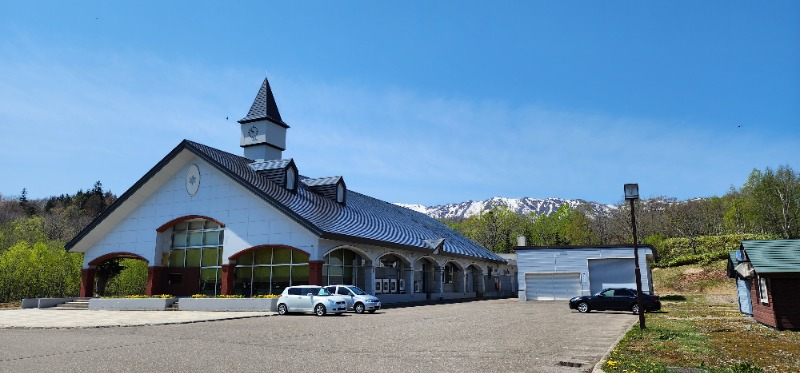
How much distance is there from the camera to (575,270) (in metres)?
40.4

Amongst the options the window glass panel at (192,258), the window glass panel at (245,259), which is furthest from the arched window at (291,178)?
the window glass panel at (192,258)

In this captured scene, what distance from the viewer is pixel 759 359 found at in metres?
10.3

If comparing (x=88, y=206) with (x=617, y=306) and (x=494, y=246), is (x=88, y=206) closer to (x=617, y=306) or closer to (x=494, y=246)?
(x=494, y=246)

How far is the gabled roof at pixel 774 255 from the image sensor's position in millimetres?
16328

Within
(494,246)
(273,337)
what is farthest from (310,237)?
(494,246)

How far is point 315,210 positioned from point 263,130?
11.4 meters

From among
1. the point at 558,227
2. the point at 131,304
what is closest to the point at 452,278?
the point at 131,304

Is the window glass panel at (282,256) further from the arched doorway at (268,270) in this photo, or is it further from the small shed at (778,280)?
the small shed at (778,280)

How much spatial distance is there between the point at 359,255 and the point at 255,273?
22.1 feet

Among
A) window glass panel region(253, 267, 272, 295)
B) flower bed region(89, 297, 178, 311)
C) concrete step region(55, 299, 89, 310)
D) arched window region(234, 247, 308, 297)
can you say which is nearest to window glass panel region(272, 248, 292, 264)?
arched window region(234, 247, 308, 297)

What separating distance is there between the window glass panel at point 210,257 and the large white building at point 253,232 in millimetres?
67

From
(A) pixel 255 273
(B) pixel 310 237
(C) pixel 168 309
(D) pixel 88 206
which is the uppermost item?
(D) pixel 88 206

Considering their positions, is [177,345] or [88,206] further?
[88,206]

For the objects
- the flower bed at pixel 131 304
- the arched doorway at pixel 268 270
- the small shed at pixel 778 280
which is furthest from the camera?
the arched doorway at pixel 268 270
